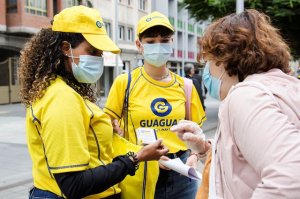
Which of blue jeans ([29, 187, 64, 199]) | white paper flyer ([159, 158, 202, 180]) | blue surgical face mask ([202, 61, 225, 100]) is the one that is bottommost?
blue jeans ([29, 187, 64, 199])

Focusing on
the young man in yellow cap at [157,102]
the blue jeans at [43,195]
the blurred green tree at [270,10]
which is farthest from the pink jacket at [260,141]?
the blurred green tree at [270,10]

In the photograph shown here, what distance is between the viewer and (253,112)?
1.27 metres

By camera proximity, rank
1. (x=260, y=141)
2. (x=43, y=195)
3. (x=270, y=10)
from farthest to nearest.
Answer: (x=270, y=10) → (x=43, y=195) → (x=260, y=141)

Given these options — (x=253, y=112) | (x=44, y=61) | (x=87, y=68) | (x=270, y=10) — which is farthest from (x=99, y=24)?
(x=270, y=10)

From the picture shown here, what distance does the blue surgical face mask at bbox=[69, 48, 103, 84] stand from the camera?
2129 mm

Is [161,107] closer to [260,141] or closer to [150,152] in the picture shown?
[150,152]

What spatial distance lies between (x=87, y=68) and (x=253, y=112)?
1.12 m

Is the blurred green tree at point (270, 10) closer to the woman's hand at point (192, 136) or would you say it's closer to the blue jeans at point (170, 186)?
the blue jeans at point (170, 186)

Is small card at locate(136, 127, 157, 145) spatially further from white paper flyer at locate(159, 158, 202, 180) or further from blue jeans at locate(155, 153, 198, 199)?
blue jeans at locate(155, 153, 198, 199)

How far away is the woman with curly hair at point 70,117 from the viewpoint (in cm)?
181

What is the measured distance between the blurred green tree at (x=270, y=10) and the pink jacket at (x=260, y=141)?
Answer: 10787 millimetres

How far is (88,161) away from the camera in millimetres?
1880

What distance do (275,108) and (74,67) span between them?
1158 mm

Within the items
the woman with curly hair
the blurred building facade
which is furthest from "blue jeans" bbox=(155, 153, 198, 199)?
the blurred building facade
